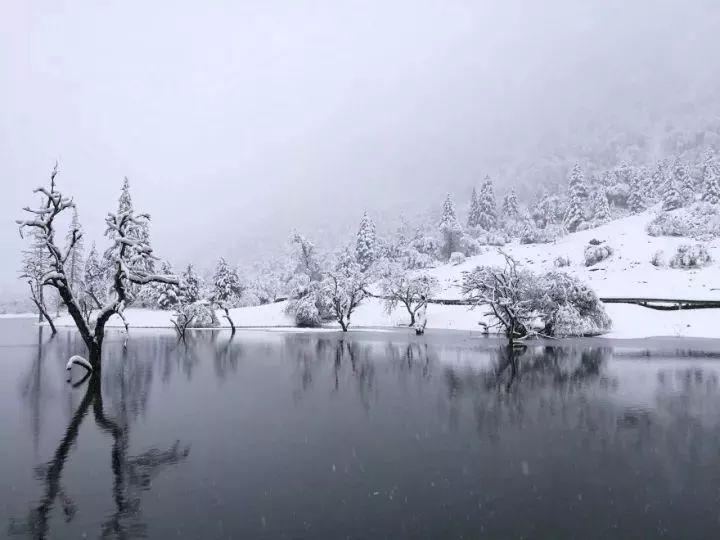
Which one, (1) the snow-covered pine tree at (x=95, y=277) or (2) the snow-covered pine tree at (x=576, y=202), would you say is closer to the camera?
(1) the snow-covered pine tree at (x=95, y=277)

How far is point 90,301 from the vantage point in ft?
256

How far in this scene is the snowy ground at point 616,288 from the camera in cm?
4841

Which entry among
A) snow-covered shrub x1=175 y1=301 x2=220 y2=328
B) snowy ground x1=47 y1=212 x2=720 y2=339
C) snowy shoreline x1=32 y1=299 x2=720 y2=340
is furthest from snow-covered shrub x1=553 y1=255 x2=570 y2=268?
snow-covered shrub x1=175 y1=301 x2=220 y2=328

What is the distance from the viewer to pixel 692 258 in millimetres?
61438

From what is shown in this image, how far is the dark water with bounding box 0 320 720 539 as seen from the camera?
353 inches

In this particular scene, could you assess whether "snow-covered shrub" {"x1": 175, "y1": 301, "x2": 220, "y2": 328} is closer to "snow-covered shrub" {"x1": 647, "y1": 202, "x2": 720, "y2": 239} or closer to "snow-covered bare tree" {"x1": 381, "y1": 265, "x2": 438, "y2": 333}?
"snow-covered bare tree" {"x1": 381, "y1": 265, "x2": 438, "y2": 333}

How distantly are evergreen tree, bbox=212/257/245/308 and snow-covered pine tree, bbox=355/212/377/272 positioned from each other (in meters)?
22.8

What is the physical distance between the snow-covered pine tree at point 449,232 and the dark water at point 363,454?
2666 inches

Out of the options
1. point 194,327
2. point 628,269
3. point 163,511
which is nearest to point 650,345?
point 628,269

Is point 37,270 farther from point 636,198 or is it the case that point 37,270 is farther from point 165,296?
point 636,198

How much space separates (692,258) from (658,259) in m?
3.78

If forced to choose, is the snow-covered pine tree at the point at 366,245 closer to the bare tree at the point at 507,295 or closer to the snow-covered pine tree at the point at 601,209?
the snow-covered pine tree at the point at 601,209

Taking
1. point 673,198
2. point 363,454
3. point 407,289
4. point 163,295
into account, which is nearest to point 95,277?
point 163,295

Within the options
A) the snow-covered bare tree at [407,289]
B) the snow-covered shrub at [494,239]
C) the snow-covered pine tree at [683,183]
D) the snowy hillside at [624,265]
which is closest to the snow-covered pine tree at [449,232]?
the snowy hillside at [624,265]
